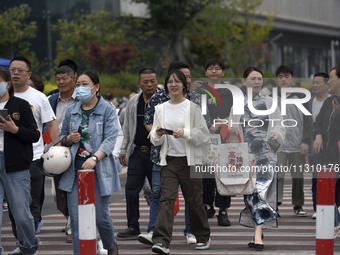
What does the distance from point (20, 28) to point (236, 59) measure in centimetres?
2164

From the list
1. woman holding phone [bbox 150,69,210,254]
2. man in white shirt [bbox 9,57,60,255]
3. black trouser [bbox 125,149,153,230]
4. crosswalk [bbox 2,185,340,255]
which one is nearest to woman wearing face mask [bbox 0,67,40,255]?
man in white shirt [bbox 9,57,60,255]

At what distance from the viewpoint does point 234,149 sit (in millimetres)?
9523

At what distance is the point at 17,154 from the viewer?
822 centimetres

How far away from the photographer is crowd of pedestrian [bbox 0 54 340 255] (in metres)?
8.23

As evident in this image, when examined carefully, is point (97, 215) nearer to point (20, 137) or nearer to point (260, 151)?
point (20, 137)

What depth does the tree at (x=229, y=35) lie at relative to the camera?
50188mm

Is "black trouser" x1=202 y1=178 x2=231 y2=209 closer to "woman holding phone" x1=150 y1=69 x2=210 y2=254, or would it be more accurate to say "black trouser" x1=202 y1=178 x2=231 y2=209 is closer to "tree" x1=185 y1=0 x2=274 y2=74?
"woman holding phone" x1=150 y1=69 x2=210 y2=254

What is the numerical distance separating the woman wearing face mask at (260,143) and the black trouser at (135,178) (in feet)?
4.81

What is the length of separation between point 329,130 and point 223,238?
184 centimetres

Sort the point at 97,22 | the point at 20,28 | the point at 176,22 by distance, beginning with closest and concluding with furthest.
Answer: the point at 20,28, the point at 97,22, the point at 176,22

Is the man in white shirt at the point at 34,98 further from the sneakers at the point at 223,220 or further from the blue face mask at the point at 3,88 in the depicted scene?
the sneakers at the point at 223,220

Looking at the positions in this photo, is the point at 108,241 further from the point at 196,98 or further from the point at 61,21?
the point at 61,21

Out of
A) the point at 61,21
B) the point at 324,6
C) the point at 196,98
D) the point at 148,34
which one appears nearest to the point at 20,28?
the point at 61,21

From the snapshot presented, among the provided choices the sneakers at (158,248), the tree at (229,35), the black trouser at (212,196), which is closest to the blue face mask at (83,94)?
the sneakers at (158,248)
